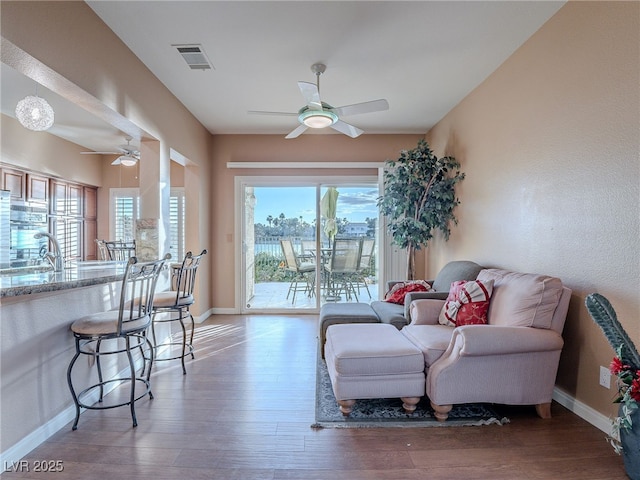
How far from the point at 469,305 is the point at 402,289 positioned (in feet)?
3.55

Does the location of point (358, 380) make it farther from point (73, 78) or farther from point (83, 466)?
point (73, 78)

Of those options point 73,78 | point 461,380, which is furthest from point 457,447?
point 73,78

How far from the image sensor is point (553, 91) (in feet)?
7.91

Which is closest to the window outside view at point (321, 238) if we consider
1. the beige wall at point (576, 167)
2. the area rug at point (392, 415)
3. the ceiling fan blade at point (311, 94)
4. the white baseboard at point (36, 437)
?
the beige wall at point (576, 167)

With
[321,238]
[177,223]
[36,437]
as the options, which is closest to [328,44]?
[321,238]

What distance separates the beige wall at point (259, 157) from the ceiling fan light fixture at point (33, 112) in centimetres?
225

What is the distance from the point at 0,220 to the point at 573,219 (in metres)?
6.21

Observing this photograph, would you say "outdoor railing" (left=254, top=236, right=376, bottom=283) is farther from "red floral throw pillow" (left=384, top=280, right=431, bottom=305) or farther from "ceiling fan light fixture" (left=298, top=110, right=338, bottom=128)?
"ceiling fan light fixture" (left=298, top=110, right=338, bottom=128)

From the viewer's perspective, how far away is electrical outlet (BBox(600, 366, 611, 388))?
200 cm

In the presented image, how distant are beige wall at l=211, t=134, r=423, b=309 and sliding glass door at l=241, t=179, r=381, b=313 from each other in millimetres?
170

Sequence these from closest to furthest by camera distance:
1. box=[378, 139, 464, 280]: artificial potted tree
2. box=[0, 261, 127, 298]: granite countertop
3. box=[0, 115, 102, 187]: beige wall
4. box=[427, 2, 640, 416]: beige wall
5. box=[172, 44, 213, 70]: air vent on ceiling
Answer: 1. box=[0, 261, 127, 298]: granite countertop
2. box=[427, 2, 640, 416]: beige wall
3. box=[172, 44, 213, 70]: air vent on ceiling
4. box=[378, 139, 464, 280]: artificial potted tree
5. box=[0, 115, 102, 187]: beige wall

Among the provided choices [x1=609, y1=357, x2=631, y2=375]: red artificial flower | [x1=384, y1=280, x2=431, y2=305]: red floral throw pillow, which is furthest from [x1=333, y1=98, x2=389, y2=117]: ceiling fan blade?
[x1=609, y1=357, x2=631, y2=375]: red artificial flower

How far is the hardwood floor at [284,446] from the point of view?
1694mm

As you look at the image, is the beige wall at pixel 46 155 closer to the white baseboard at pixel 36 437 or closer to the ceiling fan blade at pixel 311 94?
the white baseboard at pixel 36 437
